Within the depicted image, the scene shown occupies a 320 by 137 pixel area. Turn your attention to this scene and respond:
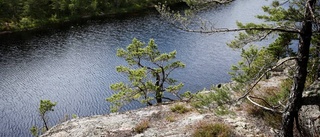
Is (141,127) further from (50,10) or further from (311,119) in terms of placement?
(50,10)

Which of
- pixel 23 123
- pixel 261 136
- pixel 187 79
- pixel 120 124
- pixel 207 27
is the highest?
pixel 207 27

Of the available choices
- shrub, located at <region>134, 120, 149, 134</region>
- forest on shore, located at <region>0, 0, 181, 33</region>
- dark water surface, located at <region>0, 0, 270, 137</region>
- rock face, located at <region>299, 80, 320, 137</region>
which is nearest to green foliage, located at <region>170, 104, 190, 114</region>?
shrub, located at <region>134, 120, 149, 134</region>

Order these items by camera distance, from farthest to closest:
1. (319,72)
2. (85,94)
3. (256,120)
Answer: (85,94) → (256,120) → (319,72)

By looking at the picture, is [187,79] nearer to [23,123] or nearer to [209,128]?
[23,123]

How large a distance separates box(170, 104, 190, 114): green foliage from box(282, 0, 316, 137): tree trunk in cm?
940

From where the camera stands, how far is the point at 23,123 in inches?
1454

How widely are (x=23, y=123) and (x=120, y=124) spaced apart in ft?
76.4

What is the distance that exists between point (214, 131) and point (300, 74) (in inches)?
229

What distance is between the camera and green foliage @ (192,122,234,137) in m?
14.2

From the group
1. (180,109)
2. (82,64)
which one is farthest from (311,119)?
(82,64)

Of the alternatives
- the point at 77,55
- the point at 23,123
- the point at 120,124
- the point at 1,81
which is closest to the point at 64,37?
the point at 77,55

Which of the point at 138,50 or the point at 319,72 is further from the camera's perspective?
the point at 138,50

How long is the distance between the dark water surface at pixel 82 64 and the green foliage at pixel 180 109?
18682mm

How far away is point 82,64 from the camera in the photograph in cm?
5431
